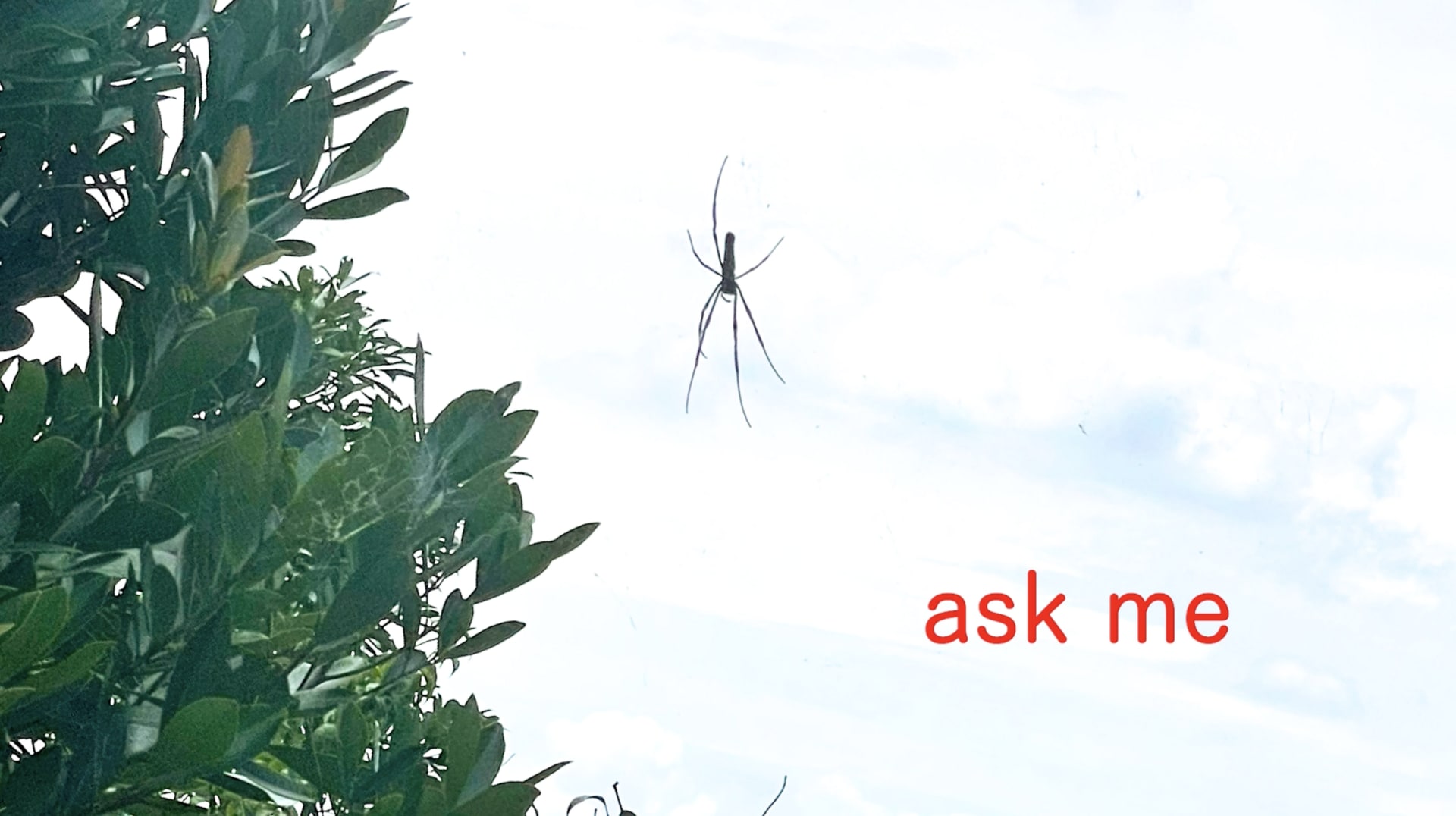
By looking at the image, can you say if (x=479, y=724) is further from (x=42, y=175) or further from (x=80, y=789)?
(x=42, y=175)

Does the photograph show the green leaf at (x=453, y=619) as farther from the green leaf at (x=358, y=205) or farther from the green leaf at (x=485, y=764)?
the green leaf at (x=358, y=205)

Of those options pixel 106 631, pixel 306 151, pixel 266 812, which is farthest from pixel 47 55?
pixel 266 812

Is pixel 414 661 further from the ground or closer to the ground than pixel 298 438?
closer to the ground

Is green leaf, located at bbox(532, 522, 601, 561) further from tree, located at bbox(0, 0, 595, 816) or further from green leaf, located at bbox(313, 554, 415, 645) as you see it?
green leaf, located at bbox(313, 554, 415, 645)

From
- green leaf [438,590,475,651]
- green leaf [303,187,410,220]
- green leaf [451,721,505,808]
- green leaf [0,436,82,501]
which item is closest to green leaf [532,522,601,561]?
green leaf [438,590,475,651]

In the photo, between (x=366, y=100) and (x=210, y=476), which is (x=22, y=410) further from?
(x=366, y=100)

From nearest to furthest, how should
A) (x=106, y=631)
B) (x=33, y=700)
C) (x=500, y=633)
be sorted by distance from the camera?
(x=33, y=700)
(x=106, y=631)
(x=500, y=633)

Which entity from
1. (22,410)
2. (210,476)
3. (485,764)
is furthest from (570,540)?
(22,410)
